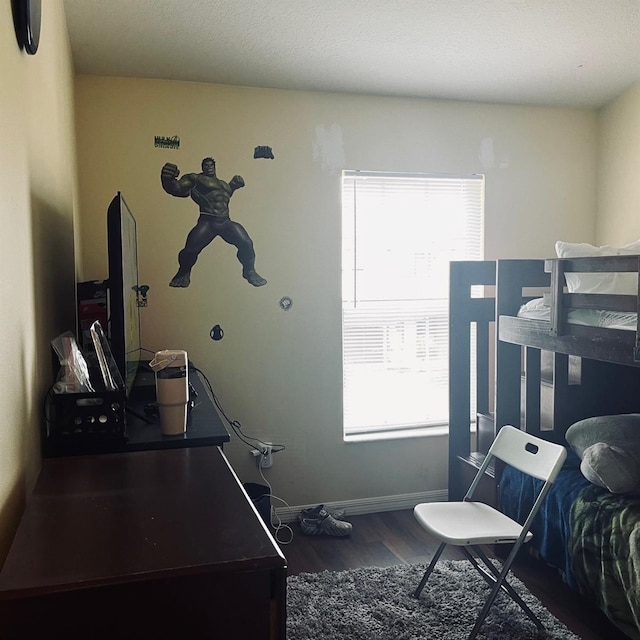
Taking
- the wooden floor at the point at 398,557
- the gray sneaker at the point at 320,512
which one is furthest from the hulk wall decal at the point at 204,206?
the wooden floor at the point at 398,557

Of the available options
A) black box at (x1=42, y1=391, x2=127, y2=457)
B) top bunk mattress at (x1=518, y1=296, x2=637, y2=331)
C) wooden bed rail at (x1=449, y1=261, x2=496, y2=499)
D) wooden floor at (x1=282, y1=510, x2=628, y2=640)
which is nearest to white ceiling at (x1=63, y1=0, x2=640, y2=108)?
wooden bed rail at (x1=449, y1=261, x2=496, y2=499)

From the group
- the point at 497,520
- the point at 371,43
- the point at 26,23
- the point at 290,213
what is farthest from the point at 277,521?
the point at 26,23

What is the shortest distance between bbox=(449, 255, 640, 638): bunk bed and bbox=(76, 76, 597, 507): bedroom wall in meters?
0.44

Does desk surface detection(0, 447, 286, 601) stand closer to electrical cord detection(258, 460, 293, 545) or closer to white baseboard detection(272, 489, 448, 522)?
electrical cord detection(258, 460, 293, 545)

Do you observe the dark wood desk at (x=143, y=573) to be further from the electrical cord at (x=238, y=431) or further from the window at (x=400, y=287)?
the window at (x=400, y=287)

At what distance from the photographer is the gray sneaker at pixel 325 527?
10.6 ft

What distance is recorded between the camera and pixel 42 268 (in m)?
1.75

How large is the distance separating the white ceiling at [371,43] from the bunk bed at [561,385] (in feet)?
3.33

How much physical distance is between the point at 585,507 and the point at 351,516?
1439 mm

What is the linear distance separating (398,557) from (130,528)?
2.13 metres

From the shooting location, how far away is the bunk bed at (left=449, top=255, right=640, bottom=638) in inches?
87.3

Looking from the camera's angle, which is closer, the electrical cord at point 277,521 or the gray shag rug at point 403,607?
the gray shag rug at point 403,607

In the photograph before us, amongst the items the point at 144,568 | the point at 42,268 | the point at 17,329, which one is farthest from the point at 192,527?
the point at 42,268

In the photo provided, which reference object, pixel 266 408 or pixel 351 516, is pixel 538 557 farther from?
pixel 266 408
